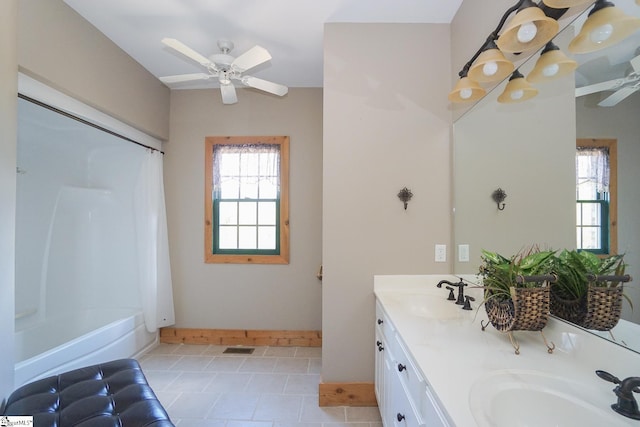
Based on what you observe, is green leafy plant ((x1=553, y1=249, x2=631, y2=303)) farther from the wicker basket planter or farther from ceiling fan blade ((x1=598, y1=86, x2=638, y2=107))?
ceiling fan blade ((x1=598, y1=86, x2=638, y2=107))

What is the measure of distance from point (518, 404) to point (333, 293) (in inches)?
51.8

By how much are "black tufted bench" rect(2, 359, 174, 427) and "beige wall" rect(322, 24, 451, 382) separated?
1.17 meters

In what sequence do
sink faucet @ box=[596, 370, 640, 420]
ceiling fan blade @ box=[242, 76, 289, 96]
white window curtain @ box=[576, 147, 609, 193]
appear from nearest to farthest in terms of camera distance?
sink faucet @ box=[596, 370, 640, 420], white window curtain @ box=[576, 147, 609, 193], ceiling fan blade @ box=[242, 76, 289, 96]

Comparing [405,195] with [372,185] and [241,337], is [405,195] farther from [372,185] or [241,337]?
[241,337]

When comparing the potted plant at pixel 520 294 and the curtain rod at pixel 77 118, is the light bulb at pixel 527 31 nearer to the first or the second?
the potted plant at pixel 520 294

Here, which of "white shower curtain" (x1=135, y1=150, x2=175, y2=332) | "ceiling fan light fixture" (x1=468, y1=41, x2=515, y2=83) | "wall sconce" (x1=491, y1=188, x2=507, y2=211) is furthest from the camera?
"white shower curtain" (x1=135, y1=150, x2=175, y2=332)

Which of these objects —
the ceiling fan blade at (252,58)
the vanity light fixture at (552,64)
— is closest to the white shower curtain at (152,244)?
the ceiling fan blade at (252,58)

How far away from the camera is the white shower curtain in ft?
9.13

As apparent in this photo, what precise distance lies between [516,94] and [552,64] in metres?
0.21

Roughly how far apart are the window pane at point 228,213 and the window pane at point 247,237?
0.16 m

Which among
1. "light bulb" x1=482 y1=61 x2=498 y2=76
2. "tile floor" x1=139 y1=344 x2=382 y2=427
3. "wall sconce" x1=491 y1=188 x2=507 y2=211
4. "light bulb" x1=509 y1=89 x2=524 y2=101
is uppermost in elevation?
"light bulb" x1=482 y1=61 x2=498 y2=76

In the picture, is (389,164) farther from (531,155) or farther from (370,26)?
(370,26)

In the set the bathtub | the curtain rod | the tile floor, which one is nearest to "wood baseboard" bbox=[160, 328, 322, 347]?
the tile floor

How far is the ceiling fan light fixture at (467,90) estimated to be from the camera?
4.71 ft
